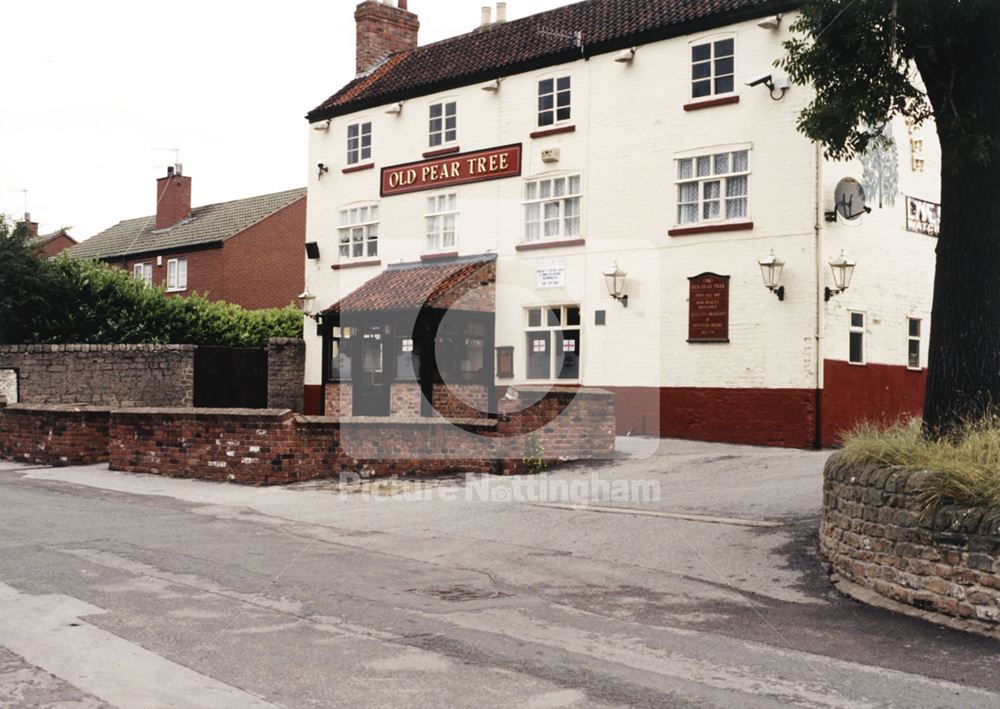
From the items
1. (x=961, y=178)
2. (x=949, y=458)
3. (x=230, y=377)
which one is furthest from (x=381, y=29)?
(x=949, y=458)

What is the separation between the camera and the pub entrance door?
1013 inches

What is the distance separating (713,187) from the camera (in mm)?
21453

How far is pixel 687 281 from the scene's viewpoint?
2156 centimetres

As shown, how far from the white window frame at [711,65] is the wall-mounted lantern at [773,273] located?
3580 mm

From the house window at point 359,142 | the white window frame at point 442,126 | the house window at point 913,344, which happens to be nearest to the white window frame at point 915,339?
the house window at point 913,344

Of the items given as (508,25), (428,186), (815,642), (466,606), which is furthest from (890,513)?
(508,25)

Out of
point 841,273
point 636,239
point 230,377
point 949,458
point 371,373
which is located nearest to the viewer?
point 949,458

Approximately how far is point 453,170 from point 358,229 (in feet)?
12.4

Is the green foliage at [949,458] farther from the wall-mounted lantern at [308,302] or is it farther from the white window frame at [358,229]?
the wall-mounted lantern at [308,302]

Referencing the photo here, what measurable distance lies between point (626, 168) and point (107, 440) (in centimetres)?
1188

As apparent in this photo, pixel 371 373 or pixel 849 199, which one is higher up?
pixel 849 199

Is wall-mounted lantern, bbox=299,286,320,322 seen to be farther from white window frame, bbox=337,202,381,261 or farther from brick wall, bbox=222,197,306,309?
brick wall, bbox=222,197,306,309

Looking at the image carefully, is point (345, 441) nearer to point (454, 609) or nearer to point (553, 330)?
point (553, 330)

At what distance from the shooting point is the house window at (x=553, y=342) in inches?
921
